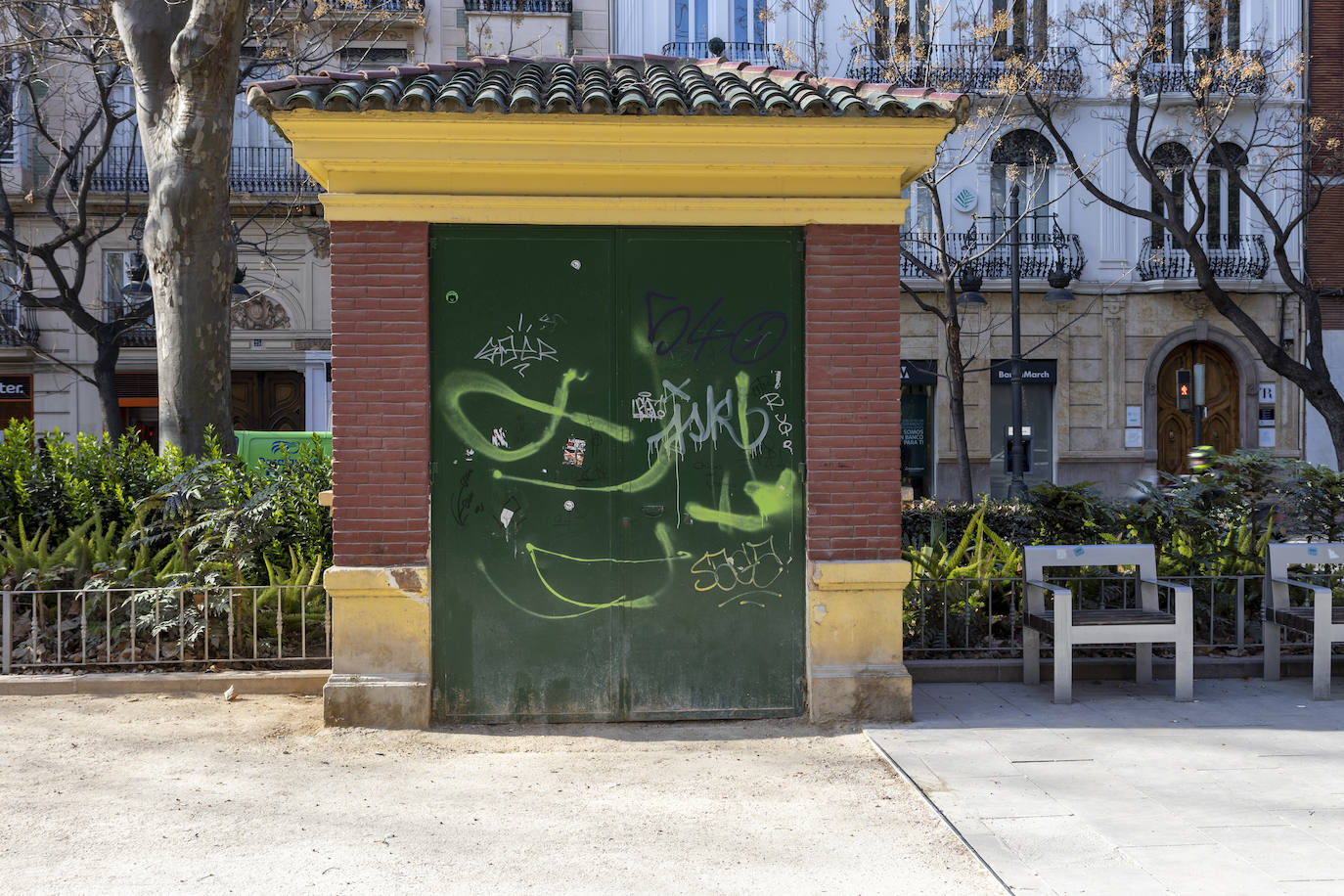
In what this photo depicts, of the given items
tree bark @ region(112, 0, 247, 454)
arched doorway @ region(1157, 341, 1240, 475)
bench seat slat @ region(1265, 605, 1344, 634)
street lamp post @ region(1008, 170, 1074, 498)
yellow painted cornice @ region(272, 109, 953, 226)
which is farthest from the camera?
arched doorway @ region(1157, 341, 1240, 475)

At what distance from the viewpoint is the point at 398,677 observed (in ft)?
21.7

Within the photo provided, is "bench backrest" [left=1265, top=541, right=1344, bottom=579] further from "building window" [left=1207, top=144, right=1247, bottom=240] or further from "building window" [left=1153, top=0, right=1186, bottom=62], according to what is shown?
"building window" [left=1207, top=144, right=1247, bottom=240]

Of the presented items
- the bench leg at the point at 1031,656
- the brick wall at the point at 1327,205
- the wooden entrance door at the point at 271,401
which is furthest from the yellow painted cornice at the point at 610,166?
the brick wall at the point at 1327,205

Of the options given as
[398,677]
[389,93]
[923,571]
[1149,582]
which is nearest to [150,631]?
[398,677]

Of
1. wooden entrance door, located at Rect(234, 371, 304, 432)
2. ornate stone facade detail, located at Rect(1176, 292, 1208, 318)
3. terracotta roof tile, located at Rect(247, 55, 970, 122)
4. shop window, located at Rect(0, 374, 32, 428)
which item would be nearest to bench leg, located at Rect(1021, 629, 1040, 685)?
terracotta roof tile, located at Rect(247, 55, 970, 122)

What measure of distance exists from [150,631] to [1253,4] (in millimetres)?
25499

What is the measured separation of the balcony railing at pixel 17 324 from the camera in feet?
74.9

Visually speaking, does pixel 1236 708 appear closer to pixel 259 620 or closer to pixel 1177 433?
pixel 259 620

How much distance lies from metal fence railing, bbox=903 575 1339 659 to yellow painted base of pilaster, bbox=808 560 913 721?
1.22m

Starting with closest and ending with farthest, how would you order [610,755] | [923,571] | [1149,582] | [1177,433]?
[610,755]
[1149,582]
[923,571]
[1177,433]

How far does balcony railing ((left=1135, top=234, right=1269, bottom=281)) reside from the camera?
23672mm

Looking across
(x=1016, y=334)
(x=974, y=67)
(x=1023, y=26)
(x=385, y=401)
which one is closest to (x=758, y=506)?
(x=385, y=401)

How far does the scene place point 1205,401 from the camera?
24719 millimetres

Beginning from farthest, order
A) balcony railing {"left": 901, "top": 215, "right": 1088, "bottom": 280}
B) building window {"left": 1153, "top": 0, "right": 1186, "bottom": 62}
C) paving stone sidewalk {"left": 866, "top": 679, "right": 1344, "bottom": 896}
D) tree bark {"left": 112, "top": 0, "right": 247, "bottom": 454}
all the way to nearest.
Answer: balcony railing {"left": 901, "top": 215, "right": 1088, "bottom": 280}, building window {"left": 1153, "top": 0, "right": 1186, "bottom": 62}, tree bark {"left": 112, "top": 0, "right": 247, "bottom": 454}, paving stone sidewalk {"left": 866, "top": 679, "right": 1344, "bottom": 896}
